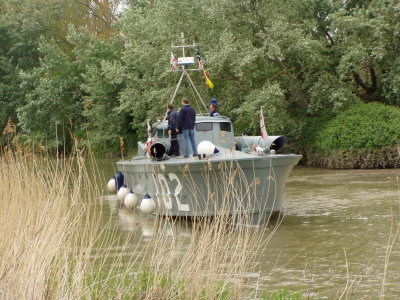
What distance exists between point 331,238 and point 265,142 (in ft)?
9.90

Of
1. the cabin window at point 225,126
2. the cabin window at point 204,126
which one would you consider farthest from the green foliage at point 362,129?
the cabin window at point 204,126

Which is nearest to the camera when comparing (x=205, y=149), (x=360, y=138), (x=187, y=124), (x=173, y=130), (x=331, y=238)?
(x=331, y=238)

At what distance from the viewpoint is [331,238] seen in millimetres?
11195

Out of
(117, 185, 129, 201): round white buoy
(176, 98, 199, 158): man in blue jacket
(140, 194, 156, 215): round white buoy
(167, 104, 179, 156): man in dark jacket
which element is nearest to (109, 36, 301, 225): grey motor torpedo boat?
(140, 194, 156, 215): round white buoy

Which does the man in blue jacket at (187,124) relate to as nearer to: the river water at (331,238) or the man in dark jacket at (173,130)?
the man in dark jacket at (173,130)

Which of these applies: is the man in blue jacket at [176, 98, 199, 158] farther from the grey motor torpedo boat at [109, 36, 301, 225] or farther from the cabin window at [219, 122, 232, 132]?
the cabin window at [219, 122, 232, 132]

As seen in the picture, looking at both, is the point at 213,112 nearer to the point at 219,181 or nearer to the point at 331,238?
the point at 219,181

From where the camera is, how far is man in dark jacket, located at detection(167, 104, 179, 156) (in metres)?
14.0

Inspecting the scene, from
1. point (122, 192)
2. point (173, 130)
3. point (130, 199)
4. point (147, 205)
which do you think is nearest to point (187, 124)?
point (173, 130)

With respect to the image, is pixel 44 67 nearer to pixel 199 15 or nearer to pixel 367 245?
pixel 199 15

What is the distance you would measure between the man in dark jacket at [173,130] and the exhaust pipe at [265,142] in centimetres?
157

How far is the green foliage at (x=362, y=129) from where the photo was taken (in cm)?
2358

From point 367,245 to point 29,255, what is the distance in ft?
20.7

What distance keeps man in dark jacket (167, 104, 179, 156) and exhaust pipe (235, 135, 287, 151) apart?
1573mm
